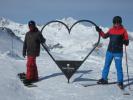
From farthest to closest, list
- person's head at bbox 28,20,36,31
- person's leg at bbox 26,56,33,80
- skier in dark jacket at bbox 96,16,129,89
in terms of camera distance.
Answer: person's leg at bbox 26,56,33,80 → person's head at bbox 28,20,36,31 → skier in dark jacket at bbox 96,16,129,89

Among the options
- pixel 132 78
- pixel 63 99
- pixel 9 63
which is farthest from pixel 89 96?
pixel 9 63

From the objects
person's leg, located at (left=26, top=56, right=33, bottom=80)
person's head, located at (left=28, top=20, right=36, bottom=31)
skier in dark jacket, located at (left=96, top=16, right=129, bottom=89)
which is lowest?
person's leg, located at (left=26, top=56, right=33, bottom=80)

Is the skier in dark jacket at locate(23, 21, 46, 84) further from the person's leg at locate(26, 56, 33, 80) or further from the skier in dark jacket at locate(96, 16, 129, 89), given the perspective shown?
the skier in dark jacket at locate(96, 16, 129, 89)

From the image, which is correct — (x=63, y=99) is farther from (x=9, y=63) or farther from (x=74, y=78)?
(x=9, y=63)

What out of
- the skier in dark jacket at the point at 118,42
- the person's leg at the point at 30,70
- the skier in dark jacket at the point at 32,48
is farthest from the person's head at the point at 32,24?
the skier in dark jacket at the point at 118,42

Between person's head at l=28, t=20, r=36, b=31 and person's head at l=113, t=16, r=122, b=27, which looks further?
person's head at l=28, t=20, r=36, b=31

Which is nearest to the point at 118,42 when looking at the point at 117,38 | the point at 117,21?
the point at 117,38

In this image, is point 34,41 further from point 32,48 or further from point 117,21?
point 117,21

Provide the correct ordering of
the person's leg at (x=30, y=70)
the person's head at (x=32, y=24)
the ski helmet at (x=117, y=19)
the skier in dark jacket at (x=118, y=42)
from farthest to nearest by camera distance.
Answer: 1. the person's leg at (x=30, y=70)
2. the person's head at (x=32, y=24)
3. the skier in dark jacket at (x=118, y=42)
4. the ski helmet at (x=117, y=19)

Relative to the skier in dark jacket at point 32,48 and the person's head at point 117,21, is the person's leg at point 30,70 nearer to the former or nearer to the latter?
the skier in dark jacket at point 32,48

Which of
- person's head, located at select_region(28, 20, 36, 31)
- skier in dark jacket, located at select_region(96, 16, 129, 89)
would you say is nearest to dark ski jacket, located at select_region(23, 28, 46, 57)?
person's head, located at select_region(28, 20, 36, 31)

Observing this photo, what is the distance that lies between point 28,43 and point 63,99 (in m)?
3.09

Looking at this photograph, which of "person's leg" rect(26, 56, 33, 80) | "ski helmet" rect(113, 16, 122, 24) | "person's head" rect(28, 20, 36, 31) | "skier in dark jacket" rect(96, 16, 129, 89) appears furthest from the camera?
"person's leg" rect(26, 56, 33, 80)

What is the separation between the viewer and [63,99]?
12.5 m
